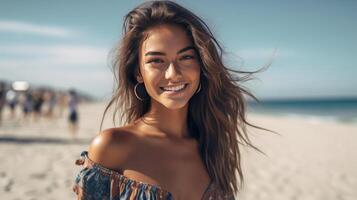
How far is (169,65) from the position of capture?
1.82 meters

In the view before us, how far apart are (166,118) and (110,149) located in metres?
0.42

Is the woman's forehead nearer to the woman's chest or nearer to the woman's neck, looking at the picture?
the woman's neck

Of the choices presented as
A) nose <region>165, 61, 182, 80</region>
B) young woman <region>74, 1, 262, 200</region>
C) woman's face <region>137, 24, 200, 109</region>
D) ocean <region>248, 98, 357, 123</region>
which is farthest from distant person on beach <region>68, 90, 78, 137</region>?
nose <region>165, 61, 182, 80</region>

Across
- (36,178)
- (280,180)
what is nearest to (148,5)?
(36,178)

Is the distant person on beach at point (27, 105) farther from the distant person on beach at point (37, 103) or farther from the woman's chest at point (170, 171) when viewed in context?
the woman's chest at point (170, 171)

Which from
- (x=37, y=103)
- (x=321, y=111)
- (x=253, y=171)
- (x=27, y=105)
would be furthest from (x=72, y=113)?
(x=321, y=111)

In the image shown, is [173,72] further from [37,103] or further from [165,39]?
[37,103]

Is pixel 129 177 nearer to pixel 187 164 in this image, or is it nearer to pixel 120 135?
pixel 120 135

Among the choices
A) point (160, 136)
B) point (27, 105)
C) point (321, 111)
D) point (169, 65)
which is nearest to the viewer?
point (169, 65)

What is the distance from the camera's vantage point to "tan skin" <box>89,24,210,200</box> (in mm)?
1742

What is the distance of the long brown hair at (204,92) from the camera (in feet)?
6.37

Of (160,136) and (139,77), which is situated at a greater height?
(139,77)

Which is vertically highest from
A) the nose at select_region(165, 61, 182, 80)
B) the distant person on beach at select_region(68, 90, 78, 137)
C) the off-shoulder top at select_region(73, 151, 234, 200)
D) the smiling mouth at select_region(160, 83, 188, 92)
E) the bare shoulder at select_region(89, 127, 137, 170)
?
the nose at select_region(165, 61, 182, 80)

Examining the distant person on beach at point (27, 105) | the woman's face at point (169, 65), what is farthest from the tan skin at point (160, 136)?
the distant person on beach at point (27, 105)
